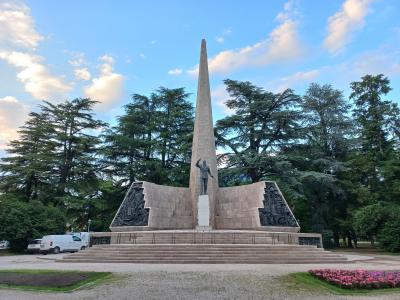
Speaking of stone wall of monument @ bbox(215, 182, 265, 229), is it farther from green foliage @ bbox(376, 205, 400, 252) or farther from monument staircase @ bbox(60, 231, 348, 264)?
green foliage @ bbox(376, 205, 400, 252)

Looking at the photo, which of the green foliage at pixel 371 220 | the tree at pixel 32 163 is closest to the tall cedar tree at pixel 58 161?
the tree at pixel 32 163

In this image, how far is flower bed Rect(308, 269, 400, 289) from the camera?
28.8 ft

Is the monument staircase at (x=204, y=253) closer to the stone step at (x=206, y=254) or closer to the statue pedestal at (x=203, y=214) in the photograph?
the stone step at (x=206, y=254)

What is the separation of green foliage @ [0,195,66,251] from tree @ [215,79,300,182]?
14.6 metres

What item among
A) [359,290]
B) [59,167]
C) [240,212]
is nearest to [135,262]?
[359,290]

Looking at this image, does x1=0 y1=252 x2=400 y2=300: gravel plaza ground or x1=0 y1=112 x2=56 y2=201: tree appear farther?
x1=0 y1=112 x2=56 y2=201: tree

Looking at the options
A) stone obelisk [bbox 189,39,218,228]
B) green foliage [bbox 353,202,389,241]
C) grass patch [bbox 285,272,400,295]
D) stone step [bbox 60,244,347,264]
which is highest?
stone obelisk [bbox 189,39,218,228]

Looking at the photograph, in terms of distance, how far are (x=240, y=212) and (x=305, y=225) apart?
13.6m

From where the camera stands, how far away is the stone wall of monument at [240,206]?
22594 millimetres

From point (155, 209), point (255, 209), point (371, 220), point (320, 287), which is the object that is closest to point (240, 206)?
point (255, 209)

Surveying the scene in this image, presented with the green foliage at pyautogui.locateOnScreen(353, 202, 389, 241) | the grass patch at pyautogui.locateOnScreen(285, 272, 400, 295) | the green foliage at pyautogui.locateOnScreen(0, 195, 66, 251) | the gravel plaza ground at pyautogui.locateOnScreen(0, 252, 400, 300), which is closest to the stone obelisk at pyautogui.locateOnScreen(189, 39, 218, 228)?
the green foliage at pyautogui.locateOnScreen(353, 202, 389, 241)

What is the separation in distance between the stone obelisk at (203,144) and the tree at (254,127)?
484 cm

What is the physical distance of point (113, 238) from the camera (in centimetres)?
1916

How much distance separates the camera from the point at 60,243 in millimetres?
25078
